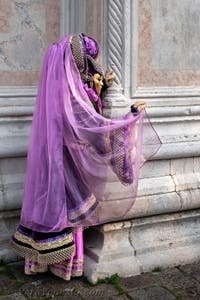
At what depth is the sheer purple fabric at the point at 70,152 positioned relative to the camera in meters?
3.68

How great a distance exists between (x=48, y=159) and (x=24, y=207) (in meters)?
0.36

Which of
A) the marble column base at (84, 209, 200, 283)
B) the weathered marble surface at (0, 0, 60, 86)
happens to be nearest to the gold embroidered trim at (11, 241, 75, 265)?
the marble column base at (84, 209, 200, 283)

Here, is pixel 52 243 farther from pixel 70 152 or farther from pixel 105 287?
pixel 70 152

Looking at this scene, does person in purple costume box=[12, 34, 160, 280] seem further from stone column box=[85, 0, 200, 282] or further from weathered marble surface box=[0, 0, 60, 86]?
weathered marble surface box=[0, 0, 60, 86]

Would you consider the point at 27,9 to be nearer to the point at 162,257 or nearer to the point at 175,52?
the point at 175,52

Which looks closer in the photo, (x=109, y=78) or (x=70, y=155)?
(x=70, y=155)

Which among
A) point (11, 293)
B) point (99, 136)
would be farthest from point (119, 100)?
point (11, 293)

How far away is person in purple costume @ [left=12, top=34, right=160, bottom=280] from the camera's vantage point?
3.69m

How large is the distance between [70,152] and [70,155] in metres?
0.03

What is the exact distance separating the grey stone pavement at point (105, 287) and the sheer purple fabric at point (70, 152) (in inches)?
16.2

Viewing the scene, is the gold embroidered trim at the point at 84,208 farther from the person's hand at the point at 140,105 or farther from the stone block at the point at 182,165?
the stone block at the point at 182,165

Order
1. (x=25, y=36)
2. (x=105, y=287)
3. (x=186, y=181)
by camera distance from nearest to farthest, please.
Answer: (x=105, y=287), (x=25, y=36), (x=186, y=181)

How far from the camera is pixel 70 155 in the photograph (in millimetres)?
3752

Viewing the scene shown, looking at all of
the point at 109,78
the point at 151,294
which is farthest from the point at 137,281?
the point at 109,78
